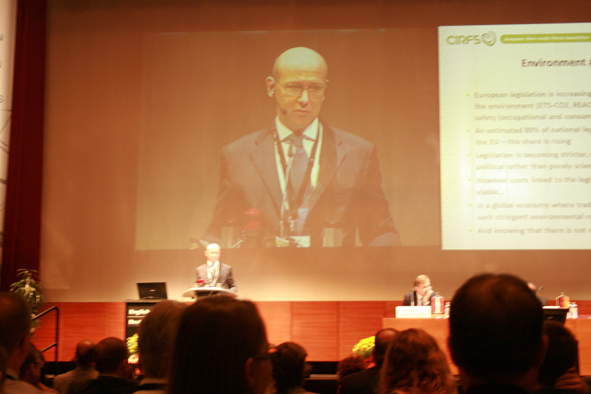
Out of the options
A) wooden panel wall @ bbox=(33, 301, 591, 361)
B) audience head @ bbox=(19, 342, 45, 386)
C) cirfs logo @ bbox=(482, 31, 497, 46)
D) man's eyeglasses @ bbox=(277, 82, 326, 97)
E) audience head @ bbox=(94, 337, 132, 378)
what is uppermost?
cirfs logo @ bbox=(482, 31, 497, 46)

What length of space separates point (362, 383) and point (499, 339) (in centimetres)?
181

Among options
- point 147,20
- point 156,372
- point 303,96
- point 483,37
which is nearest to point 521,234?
point 483,37

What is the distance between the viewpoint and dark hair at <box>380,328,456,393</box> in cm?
185

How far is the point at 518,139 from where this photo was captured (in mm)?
7113

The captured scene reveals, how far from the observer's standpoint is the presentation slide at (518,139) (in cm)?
698

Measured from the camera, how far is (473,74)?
23.7ft

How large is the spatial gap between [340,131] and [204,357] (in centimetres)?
662

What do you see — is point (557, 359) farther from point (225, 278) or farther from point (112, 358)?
point (225, 278)

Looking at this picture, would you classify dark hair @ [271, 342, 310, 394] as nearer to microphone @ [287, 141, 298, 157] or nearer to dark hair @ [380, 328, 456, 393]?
dark hair @ [380, 328, 456, 393]

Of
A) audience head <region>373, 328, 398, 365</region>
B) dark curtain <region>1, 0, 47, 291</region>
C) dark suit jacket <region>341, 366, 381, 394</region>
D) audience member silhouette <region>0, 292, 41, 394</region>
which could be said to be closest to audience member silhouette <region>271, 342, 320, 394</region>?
dark suit jacket <region>341, 366, 381, 394</region>

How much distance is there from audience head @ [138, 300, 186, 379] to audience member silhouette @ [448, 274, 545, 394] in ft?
2.48

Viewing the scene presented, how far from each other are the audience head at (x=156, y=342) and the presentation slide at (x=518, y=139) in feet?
19.9

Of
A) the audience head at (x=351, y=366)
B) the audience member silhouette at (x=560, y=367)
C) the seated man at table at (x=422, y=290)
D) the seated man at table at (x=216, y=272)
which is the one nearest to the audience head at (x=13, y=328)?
the audience member silhouette at (x=560, y=367)

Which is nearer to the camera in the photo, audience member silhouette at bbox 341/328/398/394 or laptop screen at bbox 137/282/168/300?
audience member silhouette at bbox 341/328/398/394
